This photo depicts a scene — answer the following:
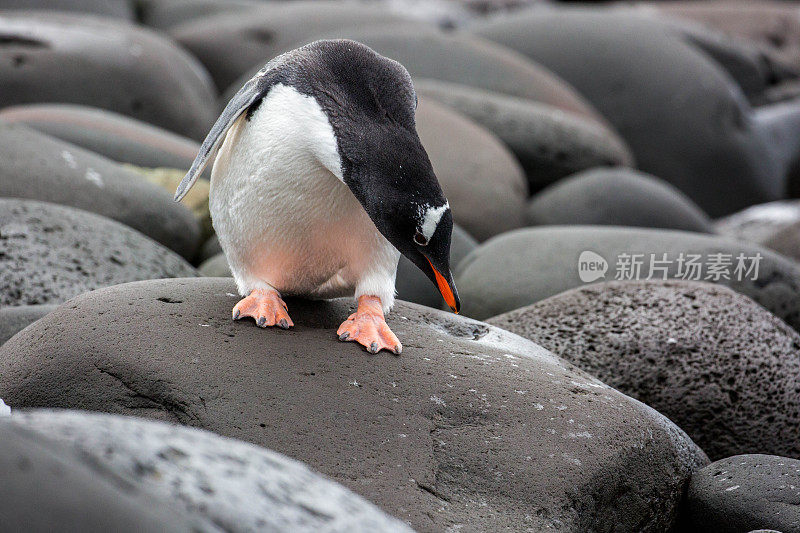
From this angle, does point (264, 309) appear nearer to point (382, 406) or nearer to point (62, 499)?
point (382, 406)

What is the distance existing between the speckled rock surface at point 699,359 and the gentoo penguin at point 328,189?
1.33 m

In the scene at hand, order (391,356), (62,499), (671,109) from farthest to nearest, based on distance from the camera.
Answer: (671,109) → (391,356) → (62,499)

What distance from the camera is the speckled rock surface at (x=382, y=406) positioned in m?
3.09

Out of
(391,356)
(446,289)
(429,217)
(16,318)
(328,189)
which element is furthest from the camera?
(16,318)

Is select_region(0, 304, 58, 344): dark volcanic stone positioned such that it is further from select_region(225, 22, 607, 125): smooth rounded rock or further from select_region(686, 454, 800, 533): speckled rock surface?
select_region(225, 22, 607, 125): smooth rounded rock

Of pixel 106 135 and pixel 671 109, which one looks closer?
pixel 106 135

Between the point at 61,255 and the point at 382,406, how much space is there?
215cm

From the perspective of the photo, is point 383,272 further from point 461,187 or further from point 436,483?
point 461,187

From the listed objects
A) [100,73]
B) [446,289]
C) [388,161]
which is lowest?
[100,73]

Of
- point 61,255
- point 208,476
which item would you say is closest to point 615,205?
point 61,255

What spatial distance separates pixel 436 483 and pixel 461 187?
15.7ft

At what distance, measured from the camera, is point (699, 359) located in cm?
452

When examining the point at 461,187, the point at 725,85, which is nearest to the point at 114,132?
the point at 461,187

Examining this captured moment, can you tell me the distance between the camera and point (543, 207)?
8.22 m
